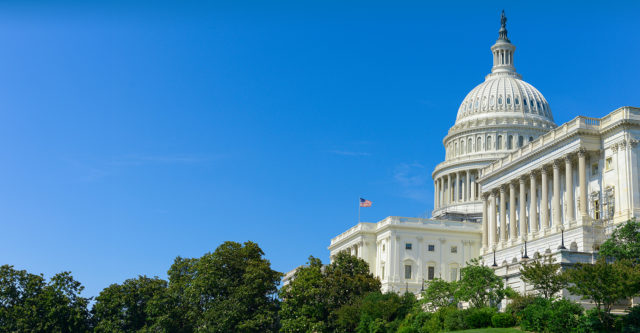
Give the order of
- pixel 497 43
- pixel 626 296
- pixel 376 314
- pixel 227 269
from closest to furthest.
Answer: pixel 626 296, pixel 376 314, pixel 227 269, pixel 497 43

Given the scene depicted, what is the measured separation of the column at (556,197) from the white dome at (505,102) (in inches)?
2232

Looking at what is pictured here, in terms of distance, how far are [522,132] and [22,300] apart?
300 ft

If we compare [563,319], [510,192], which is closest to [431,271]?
[510,192]

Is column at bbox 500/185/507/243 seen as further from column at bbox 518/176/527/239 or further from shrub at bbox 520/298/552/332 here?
shrub at bbox 520/298/552/332

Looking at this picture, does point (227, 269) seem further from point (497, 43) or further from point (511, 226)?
point (497, 43)

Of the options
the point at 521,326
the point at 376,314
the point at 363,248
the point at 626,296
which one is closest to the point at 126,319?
the point at 376,314

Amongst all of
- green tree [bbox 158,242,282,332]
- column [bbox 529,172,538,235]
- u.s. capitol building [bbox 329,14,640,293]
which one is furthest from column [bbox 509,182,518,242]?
green tree [bbox 158,242,282,332]

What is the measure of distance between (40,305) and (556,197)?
58.0 m

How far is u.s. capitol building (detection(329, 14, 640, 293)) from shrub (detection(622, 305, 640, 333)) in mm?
9783

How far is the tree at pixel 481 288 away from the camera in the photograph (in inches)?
2530

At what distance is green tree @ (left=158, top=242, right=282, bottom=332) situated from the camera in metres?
81.4

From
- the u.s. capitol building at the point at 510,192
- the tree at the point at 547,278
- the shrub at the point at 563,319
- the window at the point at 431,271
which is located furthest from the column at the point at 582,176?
the window at the point at 431,271

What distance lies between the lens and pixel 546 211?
301 feet

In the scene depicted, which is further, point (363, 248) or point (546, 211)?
point (363, 248)
